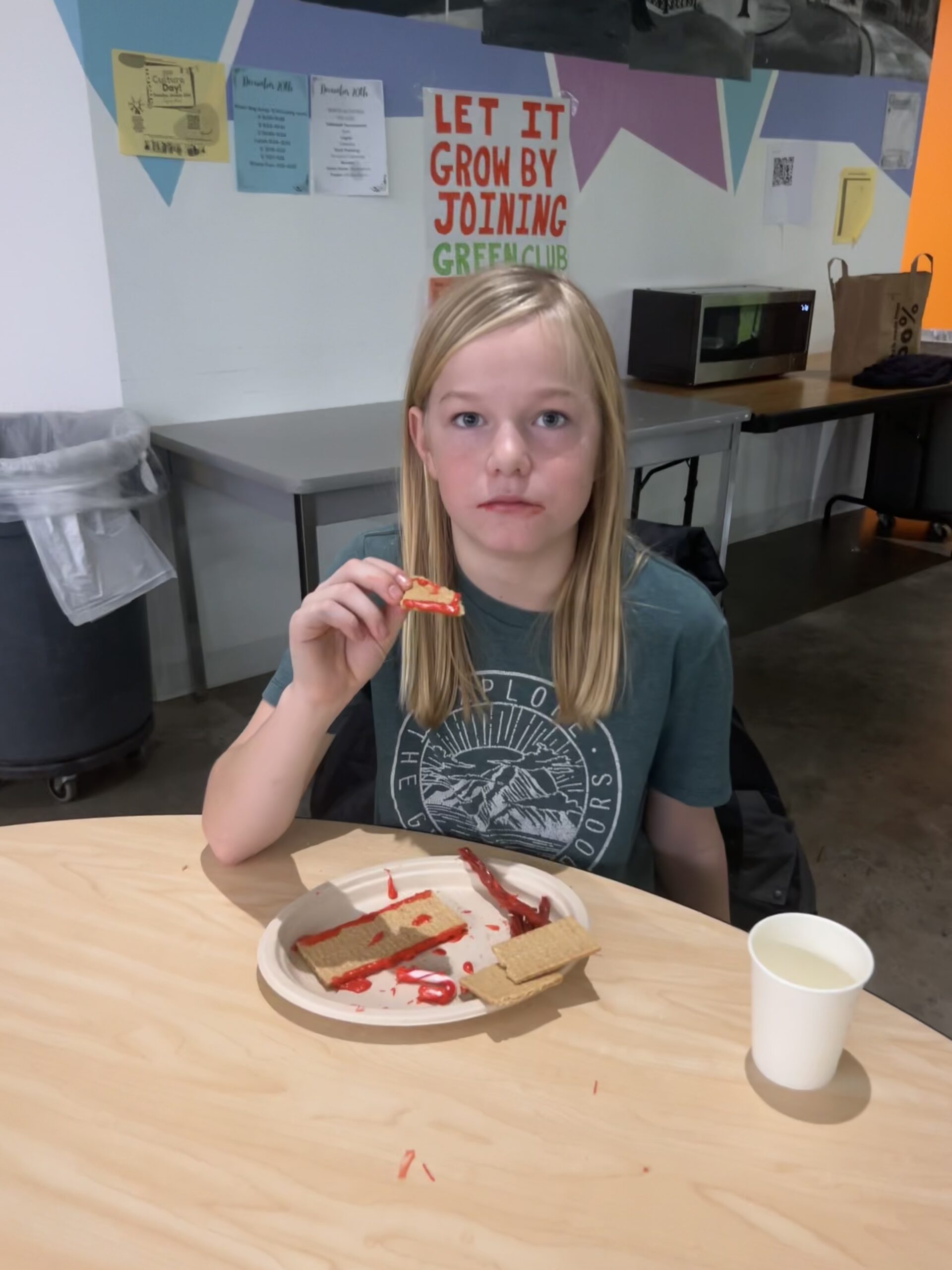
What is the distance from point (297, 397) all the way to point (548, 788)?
2019 millimetres

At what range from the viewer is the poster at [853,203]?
4.15 metres

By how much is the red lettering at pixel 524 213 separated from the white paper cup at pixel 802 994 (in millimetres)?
2787

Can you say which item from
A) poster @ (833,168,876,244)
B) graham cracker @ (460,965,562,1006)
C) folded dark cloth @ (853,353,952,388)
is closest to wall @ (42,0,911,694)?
poster @ (833,168,876,244)

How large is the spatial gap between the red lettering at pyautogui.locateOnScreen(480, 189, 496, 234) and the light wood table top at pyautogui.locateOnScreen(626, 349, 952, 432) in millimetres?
737

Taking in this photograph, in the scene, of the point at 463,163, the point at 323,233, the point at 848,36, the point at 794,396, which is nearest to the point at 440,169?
the point at 463,163

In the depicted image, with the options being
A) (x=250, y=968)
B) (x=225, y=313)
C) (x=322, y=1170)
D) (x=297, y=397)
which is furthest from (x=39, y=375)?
(x=322, y=1170)

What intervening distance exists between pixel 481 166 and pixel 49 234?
1265 mm

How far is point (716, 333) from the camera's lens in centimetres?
334

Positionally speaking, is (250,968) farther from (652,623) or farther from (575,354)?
(575,354)

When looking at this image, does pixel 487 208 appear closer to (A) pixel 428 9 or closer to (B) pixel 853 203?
(A) pixel 428 9

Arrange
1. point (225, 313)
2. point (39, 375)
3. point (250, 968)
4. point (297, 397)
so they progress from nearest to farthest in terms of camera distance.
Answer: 1. point (250, 968)
2. point (39, 375)
3. point (225, 313)
4. point (297, 397)

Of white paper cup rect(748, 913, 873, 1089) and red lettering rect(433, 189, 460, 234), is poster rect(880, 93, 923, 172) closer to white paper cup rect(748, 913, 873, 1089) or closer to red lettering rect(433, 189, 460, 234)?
red lettering rect(433, 189, 460, 234)

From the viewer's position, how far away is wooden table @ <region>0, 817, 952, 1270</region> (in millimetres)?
567

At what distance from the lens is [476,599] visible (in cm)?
107
